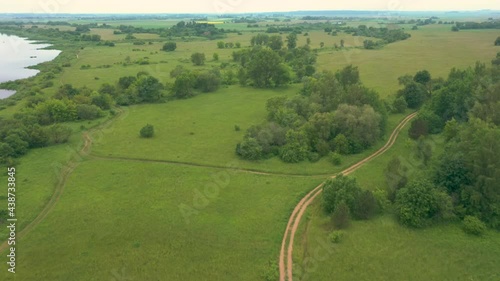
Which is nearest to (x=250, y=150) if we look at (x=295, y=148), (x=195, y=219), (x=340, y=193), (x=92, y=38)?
(x=295, y=148)

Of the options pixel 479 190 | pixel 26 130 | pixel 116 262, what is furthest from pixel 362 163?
pixel 26 130

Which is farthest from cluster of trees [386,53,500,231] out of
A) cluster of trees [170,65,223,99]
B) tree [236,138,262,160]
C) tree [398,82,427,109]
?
cluster of trees [170,65,223,99]

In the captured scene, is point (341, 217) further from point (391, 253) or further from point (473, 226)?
point (473, 226)

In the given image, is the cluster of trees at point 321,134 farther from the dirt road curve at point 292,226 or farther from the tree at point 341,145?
the dirt road curve at point 292,226

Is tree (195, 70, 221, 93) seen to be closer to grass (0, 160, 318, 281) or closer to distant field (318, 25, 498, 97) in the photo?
distant field (318, 25, 498, 97)

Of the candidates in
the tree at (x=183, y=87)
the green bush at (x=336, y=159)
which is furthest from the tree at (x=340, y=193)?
the tree at (x=183, y=87)

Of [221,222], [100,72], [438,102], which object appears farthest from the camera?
[100,72]

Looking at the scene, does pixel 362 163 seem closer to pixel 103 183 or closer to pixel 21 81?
pixel 103 183
